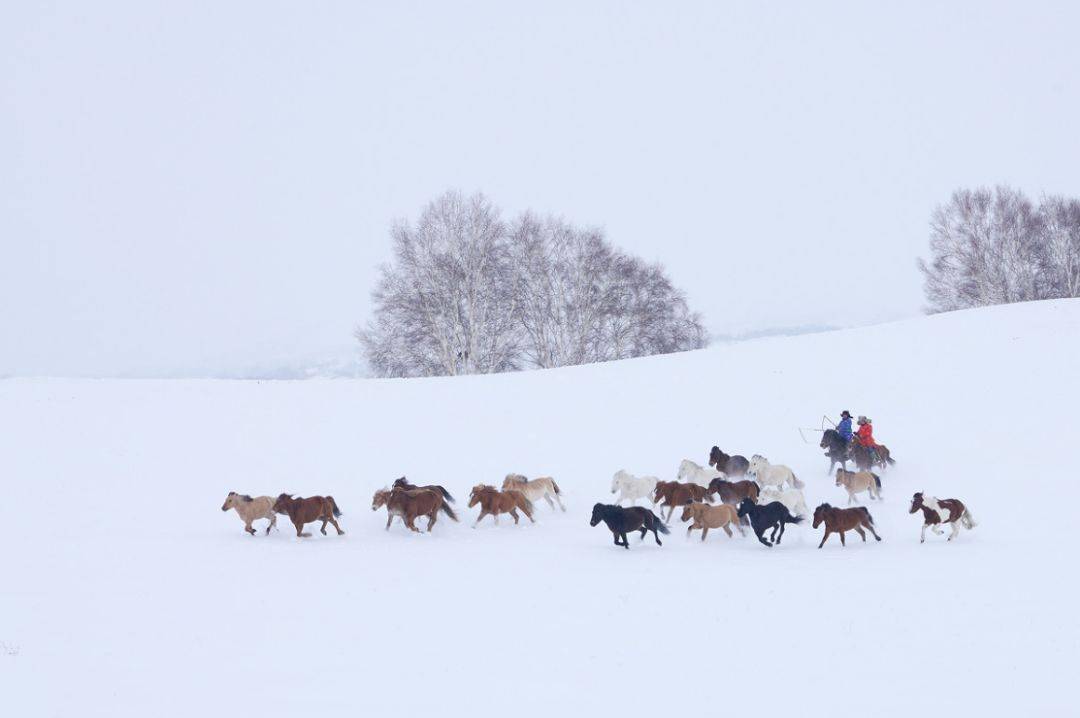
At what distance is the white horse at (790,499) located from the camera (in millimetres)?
13594

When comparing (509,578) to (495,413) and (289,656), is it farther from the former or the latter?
(495,413)

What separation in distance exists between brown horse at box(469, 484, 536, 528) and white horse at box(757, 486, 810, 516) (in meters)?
4.61

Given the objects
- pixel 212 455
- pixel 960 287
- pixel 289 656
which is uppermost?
pixel 960 287

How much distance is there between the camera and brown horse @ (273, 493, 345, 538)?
A: 13633 millimetres

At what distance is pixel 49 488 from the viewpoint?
1606 centimetres

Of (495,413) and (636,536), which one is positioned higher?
(495,413)

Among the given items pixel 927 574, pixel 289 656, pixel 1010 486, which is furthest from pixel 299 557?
pixel 1010 486

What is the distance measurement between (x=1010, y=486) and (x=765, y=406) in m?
7.68

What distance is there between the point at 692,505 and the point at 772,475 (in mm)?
3273

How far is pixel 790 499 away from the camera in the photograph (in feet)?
44.7

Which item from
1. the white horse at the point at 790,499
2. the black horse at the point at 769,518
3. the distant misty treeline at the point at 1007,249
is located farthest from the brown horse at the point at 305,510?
the distant misty treeline at the point at 1007,249

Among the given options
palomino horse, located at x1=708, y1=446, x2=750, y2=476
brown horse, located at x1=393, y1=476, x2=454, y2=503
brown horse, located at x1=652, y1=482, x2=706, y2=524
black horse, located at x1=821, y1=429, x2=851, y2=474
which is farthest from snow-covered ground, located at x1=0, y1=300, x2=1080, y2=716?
palomino horse, located at x1=708, y1=446, x2=750, y2=476

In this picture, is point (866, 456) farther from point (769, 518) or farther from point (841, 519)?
point (769, 518)

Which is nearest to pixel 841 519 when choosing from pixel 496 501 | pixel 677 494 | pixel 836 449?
pixel 677 494
